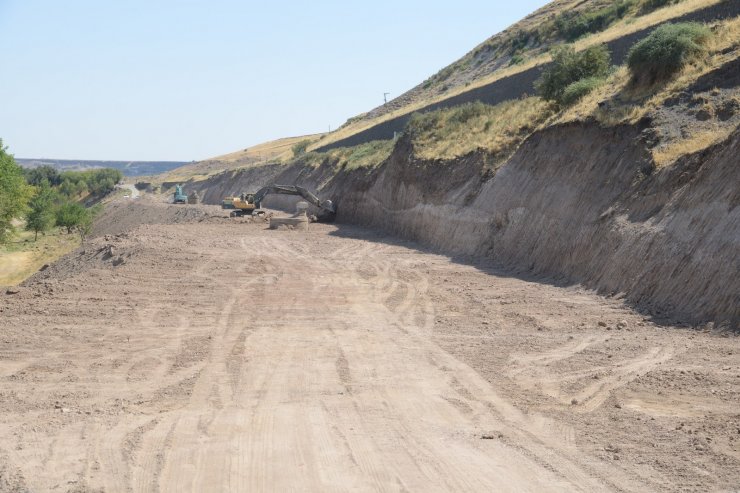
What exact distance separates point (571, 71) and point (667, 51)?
8002 millimetres

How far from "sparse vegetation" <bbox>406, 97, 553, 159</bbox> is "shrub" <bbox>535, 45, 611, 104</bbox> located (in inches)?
26.6

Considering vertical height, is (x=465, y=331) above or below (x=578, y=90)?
below

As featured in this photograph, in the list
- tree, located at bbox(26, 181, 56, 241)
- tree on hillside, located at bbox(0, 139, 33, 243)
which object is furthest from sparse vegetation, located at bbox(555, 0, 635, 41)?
tree, located at bbox(26, 181, 56, 241)

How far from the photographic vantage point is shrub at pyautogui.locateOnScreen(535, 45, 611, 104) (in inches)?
1297

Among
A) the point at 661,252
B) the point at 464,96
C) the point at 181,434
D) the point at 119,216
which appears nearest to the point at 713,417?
the point at 181,434

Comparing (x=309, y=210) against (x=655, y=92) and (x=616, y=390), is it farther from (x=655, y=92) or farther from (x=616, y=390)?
(x=616, y=390)

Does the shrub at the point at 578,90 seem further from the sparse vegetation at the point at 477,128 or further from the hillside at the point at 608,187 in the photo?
the sparse vegetation at the point at 477,128

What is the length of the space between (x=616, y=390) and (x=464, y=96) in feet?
171

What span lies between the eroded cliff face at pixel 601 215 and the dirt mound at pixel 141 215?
2553 centimetres

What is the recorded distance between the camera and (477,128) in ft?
129

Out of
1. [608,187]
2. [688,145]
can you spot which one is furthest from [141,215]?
[688,145]

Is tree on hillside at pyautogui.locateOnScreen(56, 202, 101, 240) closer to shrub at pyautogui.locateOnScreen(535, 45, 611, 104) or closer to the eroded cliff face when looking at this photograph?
the eroded cliff face

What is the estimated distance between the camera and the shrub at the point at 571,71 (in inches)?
1297

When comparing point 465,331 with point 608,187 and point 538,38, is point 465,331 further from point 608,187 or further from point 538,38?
point 538,38
